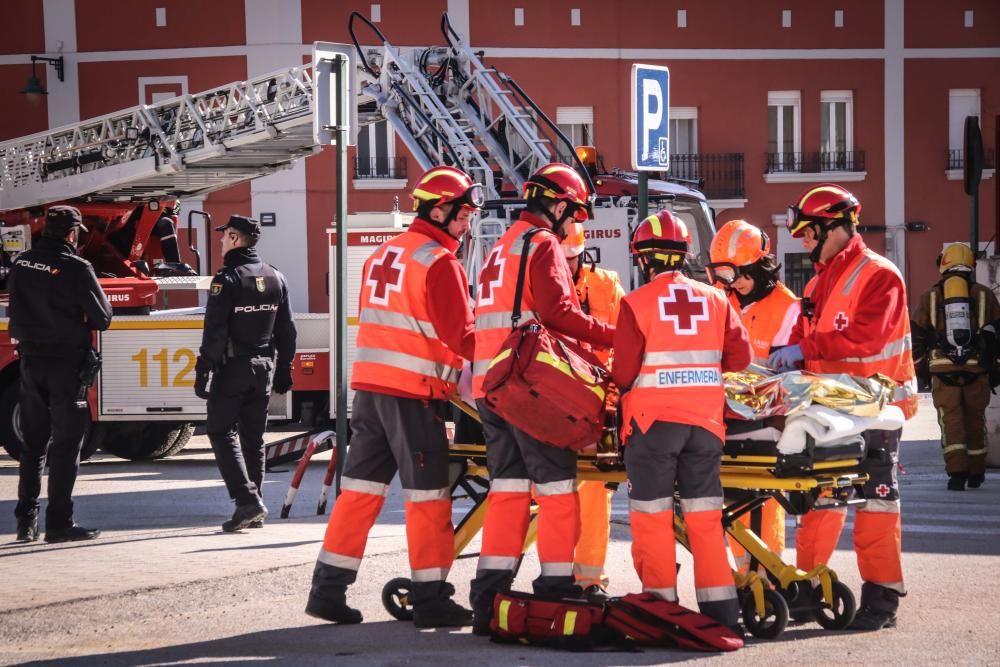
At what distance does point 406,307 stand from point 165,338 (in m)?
8.84

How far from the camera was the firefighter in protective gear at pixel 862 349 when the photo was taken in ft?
23.8

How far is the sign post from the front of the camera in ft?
36.4

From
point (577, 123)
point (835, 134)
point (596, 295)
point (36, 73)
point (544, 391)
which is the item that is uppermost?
point (36, 73)

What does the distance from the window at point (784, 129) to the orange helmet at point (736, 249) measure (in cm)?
2508

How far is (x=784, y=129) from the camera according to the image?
3278cm

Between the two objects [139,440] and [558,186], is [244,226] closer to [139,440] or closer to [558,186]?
[558,186]

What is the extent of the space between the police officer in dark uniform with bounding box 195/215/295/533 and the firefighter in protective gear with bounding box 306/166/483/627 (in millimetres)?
2762

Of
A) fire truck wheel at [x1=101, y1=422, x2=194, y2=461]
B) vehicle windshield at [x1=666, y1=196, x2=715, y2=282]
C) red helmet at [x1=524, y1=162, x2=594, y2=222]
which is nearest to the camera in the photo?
red helmet at [x1=524, y1=162, x2=594, y2=222]

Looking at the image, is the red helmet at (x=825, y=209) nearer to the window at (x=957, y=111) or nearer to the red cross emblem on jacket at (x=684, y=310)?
the red cross emblem on jacket at (x=684, y=310)

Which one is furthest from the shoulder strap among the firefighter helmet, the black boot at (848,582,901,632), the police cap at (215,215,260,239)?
the firefighter helmet

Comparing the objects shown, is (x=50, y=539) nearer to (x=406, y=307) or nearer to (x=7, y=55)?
(x=406, y=307)

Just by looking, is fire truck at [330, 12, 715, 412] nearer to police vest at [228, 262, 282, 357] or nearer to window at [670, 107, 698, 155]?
police vest at [228, 262, 282, 357]

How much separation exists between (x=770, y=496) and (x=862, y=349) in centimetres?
88

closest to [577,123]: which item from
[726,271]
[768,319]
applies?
[726,271]
